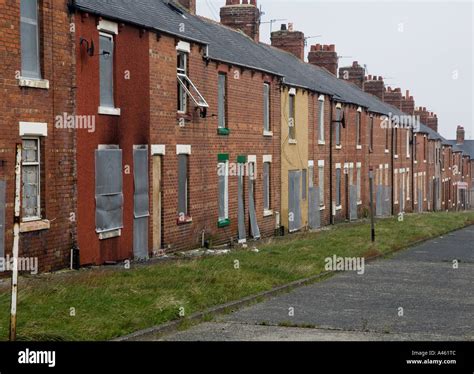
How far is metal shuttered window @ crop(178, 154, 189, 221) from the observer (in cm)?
2312

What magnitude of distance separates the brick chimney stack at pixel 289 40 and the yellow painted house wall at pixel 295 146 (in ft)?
33.8

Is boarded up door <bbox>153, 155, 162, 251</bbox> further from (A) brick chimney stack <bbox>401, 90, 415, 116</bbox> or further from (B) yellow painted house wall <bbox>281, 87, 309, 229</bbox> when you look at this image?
(A) brick chimney stack <bbox>401, 90, 415, 116</bbox>

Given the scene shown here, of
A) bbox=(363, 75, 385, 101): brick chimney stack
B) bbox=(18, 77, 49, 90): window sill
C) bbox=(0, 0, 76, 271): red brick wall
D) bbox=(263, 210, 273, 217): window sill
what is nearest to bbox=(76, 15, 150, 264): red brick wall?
bbox=(0, 0, 76, 271): red brick wall

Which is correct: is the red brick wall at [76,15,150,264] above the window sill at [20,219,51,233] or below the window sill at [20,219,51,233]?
above

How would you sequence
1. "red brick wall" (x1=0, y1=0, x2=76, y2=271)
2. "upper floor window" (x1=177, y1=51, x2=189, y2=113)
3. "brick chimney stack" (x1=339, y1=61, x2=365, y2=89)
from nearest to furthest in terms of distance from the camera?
"red brick wall" (x1=0, y1=0, x2=76, y2=271) < "upper floor window" (x1=177, y1=51, x2=189, y2=113) < "brick chimney stack" (x1=339, y1=61, x2=365, y2=89)

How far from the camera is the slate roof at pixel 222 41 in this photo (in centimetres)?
2047

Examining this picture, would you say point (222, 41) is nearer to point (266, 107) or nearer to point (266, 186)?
point (266, 107)

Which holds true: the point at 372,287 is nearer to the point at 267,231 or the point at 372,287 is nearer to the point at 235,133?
the point at 235,133

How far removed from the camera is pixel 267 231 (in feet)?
99.3

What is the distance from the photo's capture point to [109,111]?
19.4m

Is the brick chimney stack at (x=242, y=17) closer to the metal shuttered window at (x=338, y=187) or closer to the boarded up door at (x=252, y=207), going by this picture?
the metal shuttered window at (x=338, y=187)

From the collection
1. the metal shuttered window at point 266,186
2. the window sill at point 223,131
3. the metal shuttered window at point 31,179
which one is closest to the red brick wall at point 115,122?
the metal shuttered window at point 31,179

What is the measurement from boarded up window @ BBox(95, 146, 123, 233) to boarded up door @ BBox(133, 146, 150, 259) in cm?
70

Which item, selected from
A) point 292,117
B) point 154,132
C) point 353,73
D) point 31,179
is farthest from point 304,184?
point 353,73
